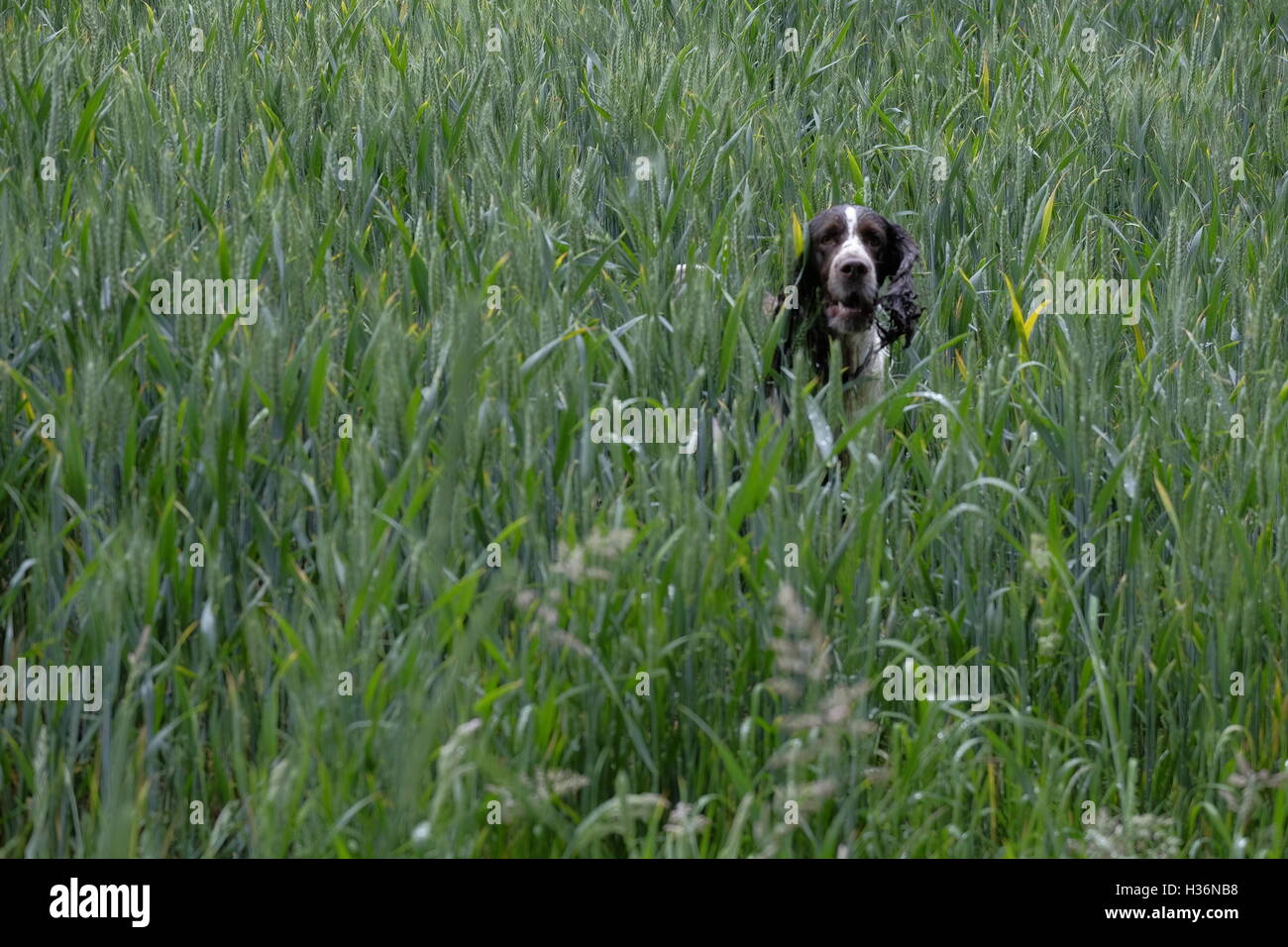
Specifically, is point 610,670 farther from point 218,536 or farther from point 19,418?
point 19,418

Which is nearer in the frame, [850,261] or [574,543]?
[574,543]

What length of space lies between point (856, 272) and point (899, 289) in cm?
14

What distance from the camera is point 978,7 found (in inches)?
264

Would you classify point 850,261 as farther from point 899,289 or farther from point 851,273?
point 899,289

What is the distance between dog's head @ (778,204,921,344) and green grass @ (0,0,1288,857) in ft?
0.64

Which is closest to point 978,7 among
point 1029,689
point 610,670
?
point 1029,689

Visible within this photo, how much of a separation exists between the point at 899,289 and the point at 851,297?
5.7 inches

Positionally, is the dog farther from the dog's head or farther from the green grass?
the green grass

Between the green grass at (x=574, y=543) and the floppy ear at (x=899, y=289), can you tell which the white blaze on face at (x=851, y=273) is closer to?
the floppy ear at (x=899, y=289)

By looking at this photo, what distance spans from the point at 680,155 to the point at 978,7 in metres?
3.14

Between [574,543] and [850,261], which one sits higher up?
[850,261]

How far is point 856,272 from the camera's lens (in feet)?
10.9

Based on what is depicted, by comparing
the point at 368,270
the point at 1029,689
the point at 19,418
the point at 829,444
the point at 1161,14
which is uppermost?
the point at 1161,14

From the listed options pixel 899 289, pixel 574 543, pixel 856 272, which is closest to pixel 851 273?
pixel 856 272
